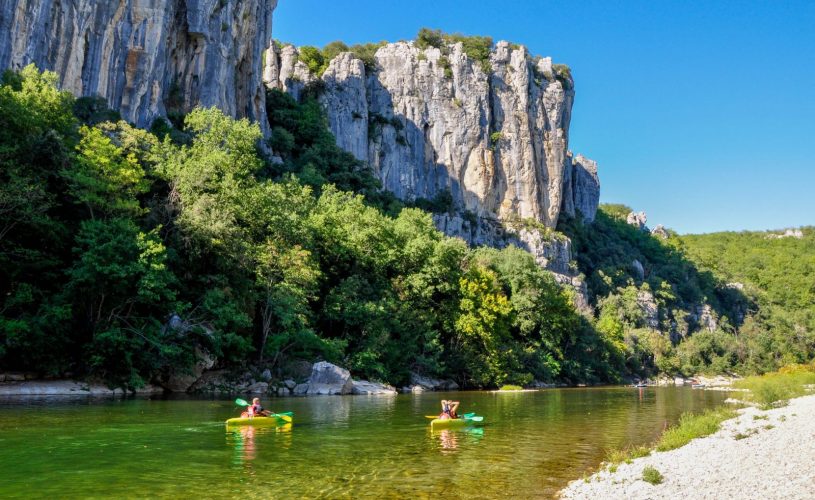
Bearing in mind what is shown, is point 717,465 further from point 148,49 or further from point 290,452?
point 148,49

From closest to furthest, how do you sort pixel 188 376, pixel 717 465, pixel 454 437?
pixel 717 465, pixel 454 437, pixel 188 376

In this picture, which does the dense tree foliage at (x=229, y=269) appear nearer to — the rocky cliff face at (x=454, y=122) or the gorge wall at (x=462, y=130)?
the rocky cliff face at (x=454, y=122)

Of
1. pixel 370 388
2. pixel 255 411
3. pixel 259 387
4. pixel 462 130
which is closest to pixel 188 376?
pixel 259 387

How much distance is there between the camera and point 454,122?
9156cm

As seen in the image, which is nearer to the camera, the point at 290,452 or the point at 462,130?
the point at 290,452

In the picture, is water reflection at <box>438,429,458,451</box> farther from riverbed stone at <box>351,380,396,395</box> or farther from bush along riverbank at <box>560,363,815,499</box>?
riverbed stone at <box>351,380,396,395</box>

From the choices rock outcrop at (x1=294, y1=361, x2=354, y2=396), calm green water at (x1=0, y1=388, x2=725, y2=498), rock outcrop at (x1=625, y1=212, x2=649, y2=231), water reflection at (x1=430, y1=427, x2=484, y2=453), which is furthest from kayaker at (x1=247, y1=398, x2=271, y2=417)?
rock outcrop at (x1=625, y1=212, x2=649, y2=231)

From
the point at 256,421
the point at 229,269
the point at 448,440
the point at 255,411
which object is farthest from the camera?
the point at 229,269

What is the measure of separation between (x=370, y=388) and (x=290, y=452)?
74.7 ft

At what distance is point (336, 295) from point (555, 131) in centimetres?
6942

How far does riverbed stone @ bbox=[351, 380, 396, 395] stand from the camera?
35.9 meters

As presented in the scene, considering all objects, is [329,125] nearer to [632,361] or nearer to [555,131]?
[555,131]

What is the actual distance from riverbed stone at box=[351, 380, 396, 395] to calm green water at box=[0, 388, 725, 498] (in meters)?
12.1

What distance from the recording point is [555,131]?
10019cm
